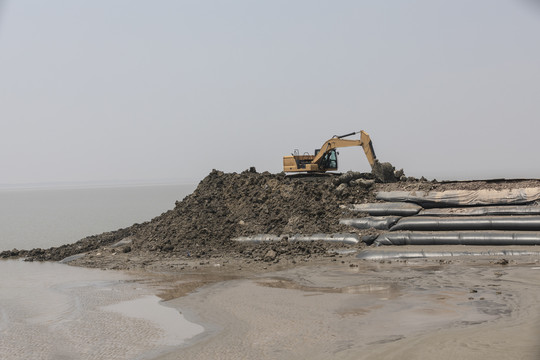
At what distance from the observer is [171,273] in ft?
48.1

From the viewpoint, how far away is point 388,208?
54.8 feet

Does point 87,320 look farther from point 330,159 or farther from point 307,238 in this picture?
point 330,159

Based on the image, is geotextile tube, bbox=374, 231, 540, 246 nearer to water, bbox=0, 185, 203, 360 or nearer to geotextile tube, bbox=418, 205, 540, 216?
geotextile tube, bbox=418, 205, 540, 216

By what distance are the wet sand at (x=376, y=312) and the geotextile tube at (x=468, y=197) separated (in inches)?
127

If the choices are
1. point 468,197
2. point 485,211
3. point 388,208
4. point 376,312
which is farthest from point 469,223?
point 376,312

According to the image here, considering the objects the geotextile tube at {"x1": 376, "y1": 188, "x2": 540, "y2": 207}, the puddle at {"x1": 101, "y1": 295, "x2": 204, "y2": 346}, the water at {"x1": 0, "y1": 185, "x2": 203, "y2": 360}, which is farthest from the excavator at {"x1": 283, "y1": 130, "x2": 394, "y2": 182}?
the puddle at {"x1": 101, "y1": 295, "x2": 204, "y2": 346}

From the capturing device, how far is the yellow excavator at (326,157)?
20.9m

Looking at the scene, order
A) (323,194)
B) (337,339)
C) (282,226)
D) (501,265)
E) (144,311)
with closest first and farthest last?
1. (337,339)
2. (144,311)
3. (501,265)
4. (282,226)
5. (323,194)

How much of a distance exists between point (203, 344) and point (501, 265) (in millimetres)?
7643

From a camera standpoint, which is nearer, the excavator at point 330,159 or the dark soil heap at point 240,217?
the dark soil heap at point 240,217

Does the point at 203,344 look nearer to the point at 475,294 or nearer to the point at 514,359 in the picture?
the point at 514,359

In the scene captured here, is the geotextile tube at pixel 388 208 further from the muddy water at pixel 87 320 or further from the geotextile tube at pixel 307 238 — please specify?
the muddy water at pixel 87 320

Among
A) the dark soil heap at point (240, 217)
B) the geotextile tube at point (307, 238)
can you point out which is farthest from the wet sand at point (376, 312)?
the dark soil heap at point (240, 217)

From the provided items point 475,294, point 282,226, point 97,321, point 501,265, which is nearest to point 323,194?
point 282,226
